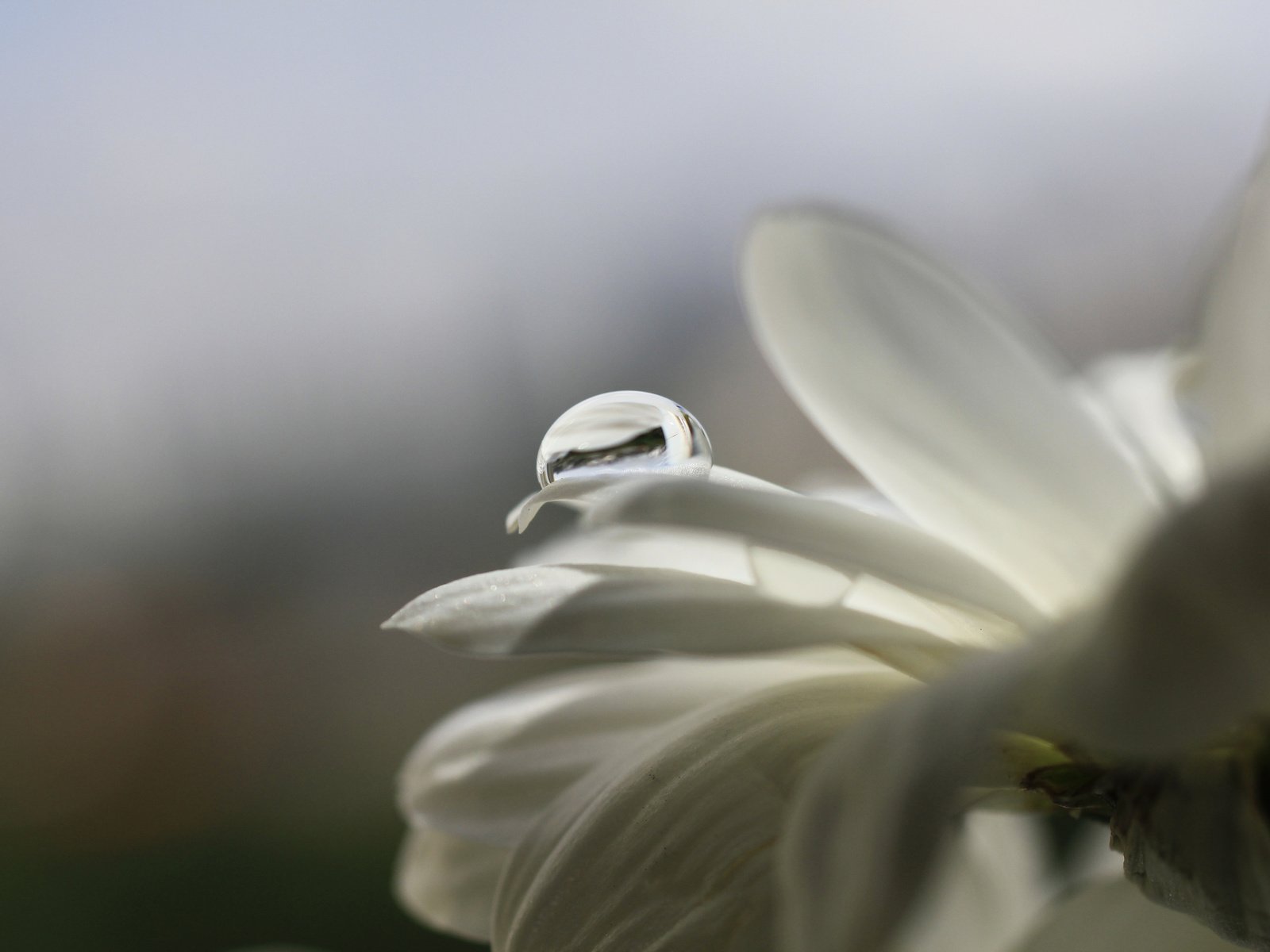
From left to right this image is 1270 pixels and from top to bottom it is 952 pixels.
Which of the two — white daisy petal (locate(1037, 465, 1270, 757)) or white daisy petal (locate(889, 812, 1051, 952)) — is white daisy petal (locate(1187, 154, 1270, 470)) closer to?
white daisy petal (locate(1037, 465, 1270, 757))

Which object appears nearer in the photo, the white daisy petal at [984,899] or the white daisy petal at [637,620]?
the white daisy petal at [637,620]

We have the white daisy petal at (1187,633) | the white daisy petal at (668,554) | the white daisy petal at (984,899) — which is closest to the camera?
the white daisy petal at (1187,633)

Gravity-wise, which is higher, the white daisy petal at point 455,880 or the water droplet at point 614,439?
the water droplet at point 614,439

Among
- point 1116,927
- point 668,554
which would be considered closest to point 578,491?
point 668,554

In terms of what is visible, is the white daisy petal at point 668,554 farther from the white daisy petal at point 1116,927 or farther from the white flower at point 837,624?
the white daisy petal at point 1116,927

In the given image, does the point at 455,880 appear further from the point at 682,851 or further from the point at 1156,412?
the point at 1156,412

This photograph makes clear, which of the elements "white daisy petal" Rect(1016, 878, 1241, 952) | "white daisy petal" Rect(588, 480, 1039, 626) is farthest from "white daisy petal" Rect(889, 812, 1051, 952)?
"white daisy petal" Rect(588, 480, 1039, 626)

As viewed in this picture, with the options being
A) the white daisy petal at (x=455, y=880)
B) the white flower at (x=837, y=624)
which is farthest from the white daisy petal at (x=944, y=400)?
the white daisy petal at (x=455, y=880)
